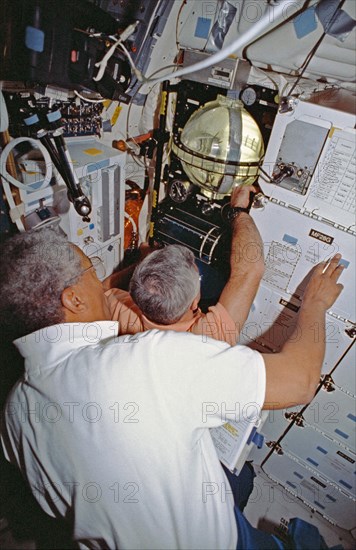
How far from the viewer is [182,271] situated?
1536 millimetres

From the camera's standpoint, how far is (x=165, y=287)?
1481 millimetres

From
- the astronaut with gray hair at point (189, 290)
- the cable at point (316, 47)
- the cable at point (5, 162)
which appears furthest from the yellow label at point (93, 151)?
the cable at point (316, 47)

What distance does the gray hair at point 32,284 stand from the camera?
127 cm

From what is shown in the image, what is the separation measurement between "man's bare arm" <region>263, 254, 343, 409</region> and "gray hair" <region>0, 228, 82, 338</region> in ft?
2.89

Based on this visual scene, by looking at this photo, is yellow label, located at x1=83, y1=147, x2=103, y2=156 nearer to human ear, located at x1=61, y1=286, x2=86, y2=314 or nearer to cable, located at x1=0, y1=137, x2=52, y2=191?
cable, located at x1=0, y1=137, x2=52, y2=191

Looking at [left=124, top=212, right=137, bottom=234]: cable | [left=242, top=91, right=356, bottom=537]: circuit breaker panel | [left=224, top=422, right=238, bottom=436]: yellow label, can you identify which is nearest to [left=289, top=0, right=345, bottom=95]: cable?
[left=242, top=91, right=356, bottom=537]: circuit breaker panel

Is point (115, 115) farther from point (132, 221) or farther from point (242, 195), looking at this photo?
point (242, 195)

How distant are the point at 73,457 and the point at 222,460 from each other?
133cm

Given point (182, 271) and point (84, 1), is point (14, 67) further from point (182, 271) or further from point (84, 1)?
point (182, 271)

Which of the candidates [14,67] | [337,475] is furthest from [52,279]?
[337,475]

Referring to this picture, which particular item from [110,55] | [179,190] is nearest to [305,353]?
[179,190]

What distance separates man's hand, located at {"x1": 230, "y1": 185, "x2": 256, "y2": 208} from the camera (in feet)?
6.29

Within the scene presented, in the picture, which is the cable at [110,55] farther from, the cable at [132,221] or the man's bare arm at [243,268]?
the cable at [132,221]

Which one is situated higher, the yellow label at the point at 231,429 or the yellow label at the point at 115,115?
the yellow label at the point at 115,115
